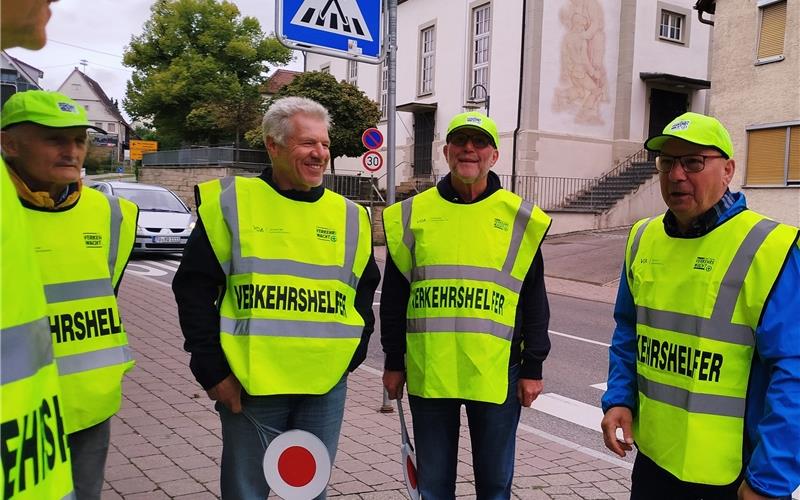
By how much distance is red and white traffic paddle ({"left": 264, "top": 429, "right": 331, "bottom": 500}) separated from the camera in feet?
8.29

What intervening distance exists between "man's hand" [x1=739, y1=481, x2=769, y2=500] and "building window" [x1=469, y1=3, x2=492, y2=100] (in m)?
24.5

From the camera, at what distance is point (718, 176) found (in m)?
2.26

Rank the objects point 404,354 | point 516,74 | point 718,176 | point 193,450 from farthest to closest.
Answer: point 516,74 → point 193,450 → point 404,354 → point 718,176

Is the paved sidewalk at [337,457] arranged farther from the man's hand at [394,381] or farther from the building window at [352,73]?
the building window at [352,73]

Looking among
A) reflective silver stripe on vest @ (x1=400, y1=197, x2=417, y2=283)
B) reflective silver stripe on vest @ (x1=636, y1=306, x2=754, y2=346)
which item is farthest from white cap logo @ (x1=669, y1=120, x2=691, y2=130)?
reflective silver stripe on vest @ (x1=400, y1=197, x2=417, y2=283)

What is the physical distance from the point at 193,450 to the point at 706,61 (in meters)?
28.4

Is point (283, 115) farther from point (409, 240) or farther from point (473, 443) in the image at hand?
point (473, 443)

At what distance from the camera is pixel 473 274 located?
9.23 ft

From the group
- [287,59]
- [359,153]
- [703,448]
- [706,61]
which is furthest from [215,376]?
[287,59]

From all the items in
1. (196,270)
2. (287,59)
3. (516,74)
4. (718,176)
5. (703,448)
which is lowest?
(703,448)

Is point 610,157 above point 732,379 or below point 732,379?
above

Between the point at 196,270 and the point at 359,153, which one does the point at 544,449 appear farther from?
the point at 359,153

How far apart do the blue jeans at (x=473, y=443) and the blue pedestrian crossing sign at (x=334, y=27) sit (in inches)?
118

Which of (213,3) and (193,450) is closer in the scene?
(193,450)
